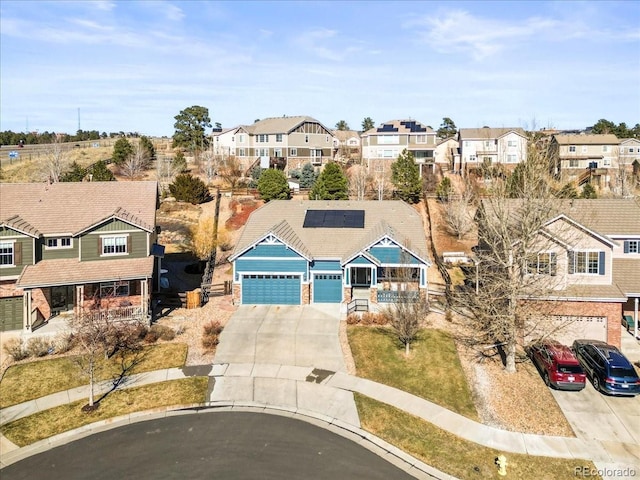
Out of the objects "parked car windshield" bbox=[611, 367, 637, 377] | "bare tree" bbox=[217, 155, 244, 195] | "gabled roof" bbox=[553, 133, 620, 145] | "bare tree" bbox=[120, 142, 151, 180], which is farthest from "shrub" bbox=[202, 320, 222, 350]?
"gabled roof" bbox=[553, 133, 620, 145]

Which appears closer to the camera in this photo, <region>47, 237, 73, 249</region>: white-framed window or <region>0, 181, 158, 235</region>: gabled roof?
<region>47, 237, 73, 249</region>: white-framed window

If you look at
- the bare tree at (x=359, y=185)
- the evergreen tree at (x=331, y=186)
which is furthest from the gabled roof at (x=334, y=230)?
the bare tree at (x=359, y=185)

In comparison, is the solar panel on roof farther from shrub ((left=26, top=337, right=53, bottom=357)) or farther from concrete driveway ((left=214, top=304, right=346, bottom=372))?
shrub ((left=26, top=337, right=53, bottom=357))

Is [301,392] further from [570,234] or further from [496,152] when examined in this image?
[496,152]

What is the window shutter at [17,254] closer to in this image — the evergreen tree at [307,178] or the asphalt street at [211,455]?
the asphalt street at [211,455]

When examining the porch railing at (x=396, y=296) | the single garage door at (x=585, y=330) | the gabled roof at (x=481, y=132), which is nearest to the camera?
the porch railing at (x=396, y=296)

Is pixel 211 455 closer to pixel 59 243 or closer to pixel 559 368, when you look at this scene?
pixel 559 368

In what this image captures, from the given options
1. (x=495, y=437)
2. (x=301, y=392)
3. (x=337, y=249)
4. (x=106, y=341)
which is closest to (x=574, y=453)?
(x=495, y=437)
